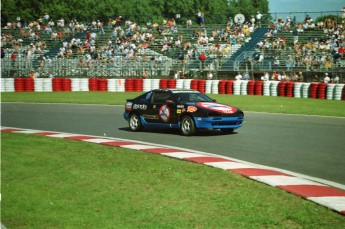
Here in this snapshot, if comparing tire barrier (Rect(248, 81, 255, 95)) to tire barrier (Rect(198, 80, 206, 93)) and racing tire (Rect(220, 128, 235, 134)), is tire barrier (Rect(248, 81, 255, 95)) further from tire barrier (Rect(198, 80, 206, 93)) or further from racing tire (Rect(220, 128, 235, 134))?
racing tire (Rect(220, 128, 235, 134))

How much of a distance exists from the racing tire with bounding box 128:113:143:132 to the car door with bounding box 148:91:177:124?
1.45 ft

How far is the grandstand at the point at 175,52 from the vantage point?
36.6m

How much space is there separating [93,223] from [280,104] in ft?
68.0

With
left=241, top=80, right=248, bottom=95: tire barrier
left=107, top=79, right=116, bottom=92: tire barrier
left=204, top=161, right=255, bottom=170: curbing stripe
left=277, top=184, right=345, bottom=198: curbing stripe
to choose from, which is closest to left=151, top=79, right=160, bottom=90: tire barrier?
left=107, top=79, right=116, bottom=92: tire barrier

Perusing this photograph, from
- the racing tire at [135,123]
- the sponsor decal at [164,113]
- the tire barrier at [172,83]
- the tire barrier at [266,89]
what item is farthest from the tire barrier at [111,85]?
the sponsor decal at [164,113]

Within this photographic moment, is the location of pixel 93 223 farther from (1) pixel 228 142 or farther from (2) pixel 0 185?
(1) pixel 228 142

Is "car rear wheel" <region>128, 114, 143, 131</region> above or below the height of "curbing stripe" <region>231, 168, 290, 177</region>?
below

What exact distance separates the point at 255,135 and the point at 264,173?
19.2ft

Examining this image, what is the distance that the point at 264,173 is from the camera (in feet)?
30.6

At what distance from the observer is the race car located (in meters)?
15.1

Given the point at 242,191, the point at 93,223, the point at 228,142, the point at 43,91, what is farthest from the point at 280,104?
the point at 93,223

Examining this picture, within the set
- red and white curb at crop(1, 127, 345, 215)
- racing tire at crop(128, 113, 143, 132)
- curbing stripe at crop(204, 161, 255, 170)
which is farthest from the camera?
racing tire at crop(128, 113, 143, 132)

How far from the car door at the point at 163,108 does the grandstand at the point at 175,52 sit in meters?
18.9

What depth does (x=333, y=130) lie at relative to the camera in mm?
15875
